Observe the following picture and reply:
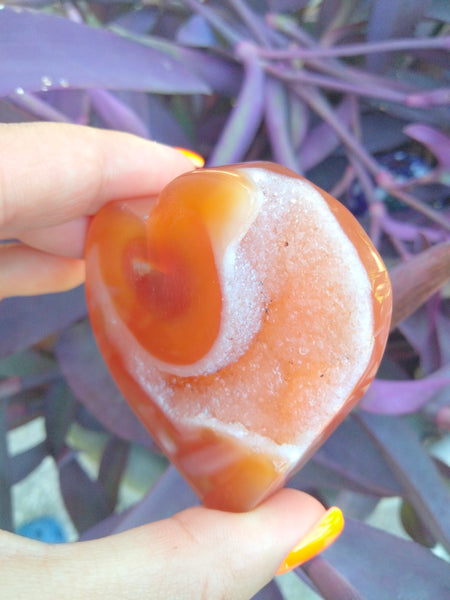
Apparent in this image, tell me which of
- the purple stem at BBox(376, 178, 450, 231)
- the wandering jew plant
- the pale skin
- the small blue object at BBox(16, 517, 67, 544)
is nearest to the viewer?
the pale skin

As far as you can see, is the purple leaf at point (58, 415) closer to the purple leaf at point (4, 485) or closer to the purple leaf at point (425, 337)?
the purple leaf at point (4, 485)

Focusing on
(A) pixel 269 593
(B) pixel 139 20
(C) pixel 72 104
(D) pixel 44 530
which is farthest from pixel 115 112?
(D) pixel 44 530

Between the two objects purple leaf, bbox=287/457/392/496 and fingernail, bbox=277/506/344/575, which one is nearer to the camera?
fingernail, bbox=277/506/344/575

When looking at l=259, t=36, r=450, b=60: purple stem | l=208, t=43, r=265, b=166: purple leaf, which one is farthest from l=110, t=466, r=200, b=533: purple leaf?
l=259, t=36, r=450, b=60: purple stem

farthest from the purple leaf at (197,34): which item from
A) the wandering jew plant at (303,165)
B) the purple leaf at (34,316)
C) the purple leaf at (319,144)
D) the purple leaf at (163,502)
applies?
the purple leaf at (163,502)

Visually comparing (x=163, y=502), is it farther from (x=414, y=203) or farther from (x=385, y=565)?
(x=414, y=203)

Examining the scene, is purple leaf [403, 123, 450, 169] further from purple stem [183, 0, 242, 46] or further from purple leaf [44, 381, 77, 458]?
purple leaf [44, 381, 77, 458]

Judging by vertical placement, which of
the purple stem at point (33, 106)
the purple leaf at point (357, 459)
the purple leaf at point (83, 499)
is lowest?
the purple leaf at point (83, 499)
